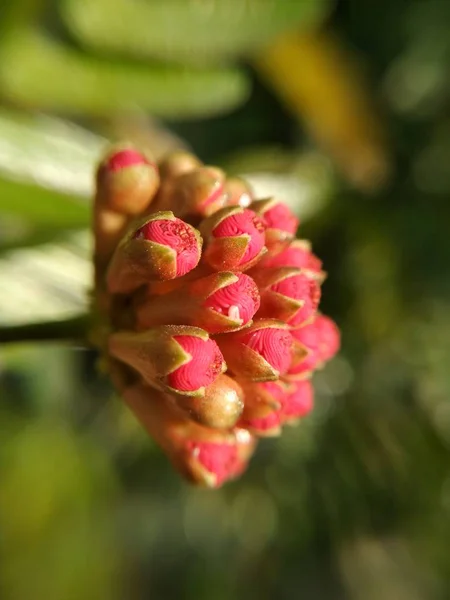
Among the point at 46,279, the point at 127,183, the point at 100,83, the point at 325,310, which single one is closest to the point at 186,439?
the point at 127,183

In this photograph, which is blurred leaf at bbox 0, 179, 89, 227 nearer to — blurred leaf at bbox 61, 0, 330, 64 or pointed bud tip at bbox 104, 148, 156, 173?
pointed bud tip at bbox 104, 148, 156, 173

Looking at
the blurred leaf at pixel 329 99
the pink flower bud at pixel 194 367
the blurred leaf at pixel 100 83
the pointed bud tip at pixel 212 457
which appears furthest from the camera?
the blurred leaf at pixel 329 99

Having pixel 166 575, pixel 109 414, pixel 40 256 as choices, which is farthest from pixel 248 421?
pixel 166 575

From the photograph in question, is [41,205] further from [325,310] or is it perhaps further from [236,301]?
[325,310]

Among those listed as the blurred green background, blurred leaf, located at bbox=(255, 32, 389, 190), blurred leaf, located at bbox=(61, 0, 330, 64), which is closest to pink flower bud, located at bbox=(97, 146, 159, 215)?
the blurred green background

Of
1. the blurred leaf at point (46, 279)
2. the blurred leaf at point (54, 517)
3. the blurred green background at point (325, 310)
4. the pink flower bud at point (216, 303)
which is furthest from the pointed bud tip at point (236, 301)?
the blurred leaf at point (54, 517)

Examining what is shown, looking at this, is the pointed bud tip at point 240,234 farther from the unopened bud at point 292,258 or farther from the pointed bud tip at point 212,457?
the pointed bud tip at point 212,457
